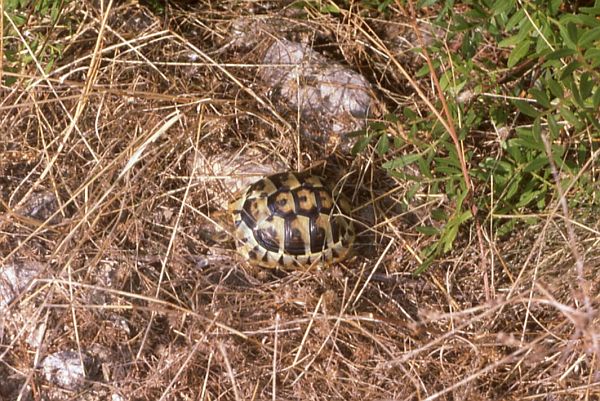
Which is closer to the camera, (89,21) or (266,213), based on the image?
(266,213)

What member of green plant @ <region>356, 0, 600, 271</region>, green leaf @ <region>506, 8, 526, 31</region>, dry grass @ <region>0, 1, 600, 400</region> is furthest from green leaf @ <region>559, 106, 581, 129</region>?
dry grass @ <region>0, 1, 600, 400</region>

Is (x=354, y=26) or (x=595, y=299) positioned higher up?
(x=354, y=26)

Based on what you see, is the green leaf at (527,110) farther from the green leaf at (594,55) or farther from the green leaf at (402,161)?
the green leaf at (402,161)

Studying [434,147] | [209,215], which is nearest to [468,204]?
[434,147]

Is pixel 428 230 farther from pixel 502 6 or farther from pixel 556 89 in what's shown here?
pixel 502 6

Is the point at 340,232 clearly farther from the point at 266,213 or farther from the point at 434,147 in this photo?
the point at 434,147

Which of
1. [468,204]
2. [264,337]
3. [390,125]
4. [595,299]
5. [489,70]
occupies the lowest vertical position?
[264,337]

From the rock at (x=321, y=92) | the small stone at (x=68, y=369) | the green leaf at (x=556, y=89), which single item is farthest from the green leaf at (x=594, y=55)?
the small stone at (x=68, y=369)
